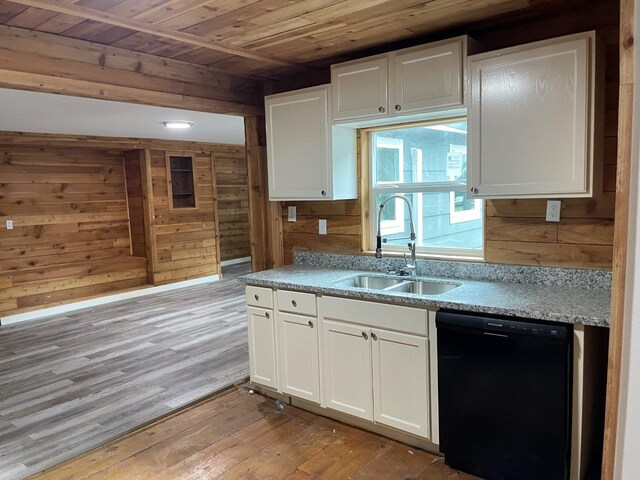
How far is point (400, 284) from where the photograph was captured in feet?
9.68

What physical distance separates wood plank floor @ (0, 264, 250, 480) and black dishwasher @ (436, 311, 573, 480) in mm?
1834

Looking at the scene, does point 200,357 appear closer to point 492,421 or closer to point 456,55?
point 492,421

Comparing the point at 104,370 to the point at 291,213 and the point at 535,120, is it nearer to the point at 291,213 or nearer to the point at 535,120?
the point at 291,213

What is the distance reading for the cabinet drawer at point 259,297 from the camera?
3108 mm

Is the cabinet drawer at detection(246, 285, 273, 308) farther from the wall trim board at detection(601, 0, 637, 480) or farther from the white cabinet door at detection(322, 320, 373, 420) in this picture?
the wall trim board at detection(601, 0, 637, 480)

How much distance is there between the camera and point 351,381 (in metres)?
2.78

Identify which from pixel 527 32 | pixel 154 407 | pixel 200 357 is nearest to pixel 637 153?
pixel 527 32

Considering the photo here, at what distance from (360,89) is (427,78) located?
434mm

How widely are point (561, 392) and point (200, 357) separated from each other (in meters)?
3.07

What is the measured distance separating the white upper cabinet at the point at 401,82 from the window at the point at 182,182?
16.7 ft

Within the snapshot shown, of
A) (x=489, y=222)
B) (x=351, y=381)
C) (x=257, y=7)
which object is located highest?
(x=257, y=7)

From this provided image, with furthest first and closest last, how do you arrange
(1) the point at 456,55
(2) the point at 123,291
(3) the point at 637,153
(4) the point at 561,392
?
(2) the point at 123,291 → (1) the point at 456,55 → (4) the point at 561,392 → (3) the point at 637,153

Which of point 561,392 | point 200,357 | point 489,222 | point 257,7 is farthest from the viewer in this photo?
point 200,357

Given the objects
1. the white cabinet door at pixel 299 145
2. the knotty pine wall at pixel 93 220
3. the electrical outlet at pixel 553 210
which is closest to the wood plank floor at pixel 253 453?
the electrical outlet at pixel 553 210
